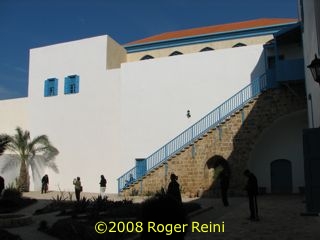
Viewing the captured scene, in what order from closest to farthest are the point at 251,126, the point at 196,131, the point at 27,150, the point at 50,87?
1. the point at 251,126
2. the point at 196,131
3. the point at 27,150
4. the point at 50,87

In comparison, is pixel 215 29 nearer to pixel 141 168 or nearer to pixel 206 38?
pixel 206 38

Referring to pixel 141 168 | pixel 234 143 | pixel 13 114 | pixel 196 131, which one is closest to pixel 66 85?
pixel 13 114

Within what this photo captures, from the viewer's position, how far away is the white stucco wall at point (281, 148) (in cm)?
2078

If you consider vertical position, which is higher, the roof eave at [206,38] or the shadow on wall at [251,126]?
the roof eave at [206,38]

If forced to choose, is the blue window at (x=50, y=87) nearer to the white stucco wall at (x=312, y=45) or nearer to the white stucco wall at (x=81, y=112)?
the white stucco wall at (x=81, y=112)

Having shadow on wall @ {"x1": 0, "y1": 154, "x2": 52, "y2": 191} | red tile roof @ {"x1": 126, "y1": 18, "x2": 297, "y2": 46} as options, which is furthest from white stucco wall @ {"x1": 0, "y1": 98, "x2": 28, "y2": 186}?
red tile roof @ {"x1": 126, "y1": 18, "x2": 297, "y2": 46}

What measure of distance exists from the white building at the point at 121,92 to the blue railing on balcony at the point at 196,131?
0.62 metres

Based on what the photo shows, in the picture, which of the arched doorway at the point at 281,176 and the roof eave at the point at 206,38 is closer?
the arched doorway at the point at 281,176

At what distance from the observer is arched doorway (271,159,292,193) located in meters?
20.9

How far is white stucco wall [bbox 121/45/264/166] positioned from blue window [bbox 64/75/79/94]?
11.9ft

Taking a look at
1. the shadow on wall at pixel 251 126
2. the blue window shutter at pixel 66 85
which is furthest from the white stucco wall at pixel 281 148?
the blue window shutter at pixel 66 85

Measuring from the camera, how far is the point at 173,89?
23641 mm

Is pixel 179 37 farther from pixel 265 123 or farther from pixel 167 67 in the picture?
pixel 265 123

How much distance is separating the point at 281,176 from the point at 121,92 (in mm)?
10722
